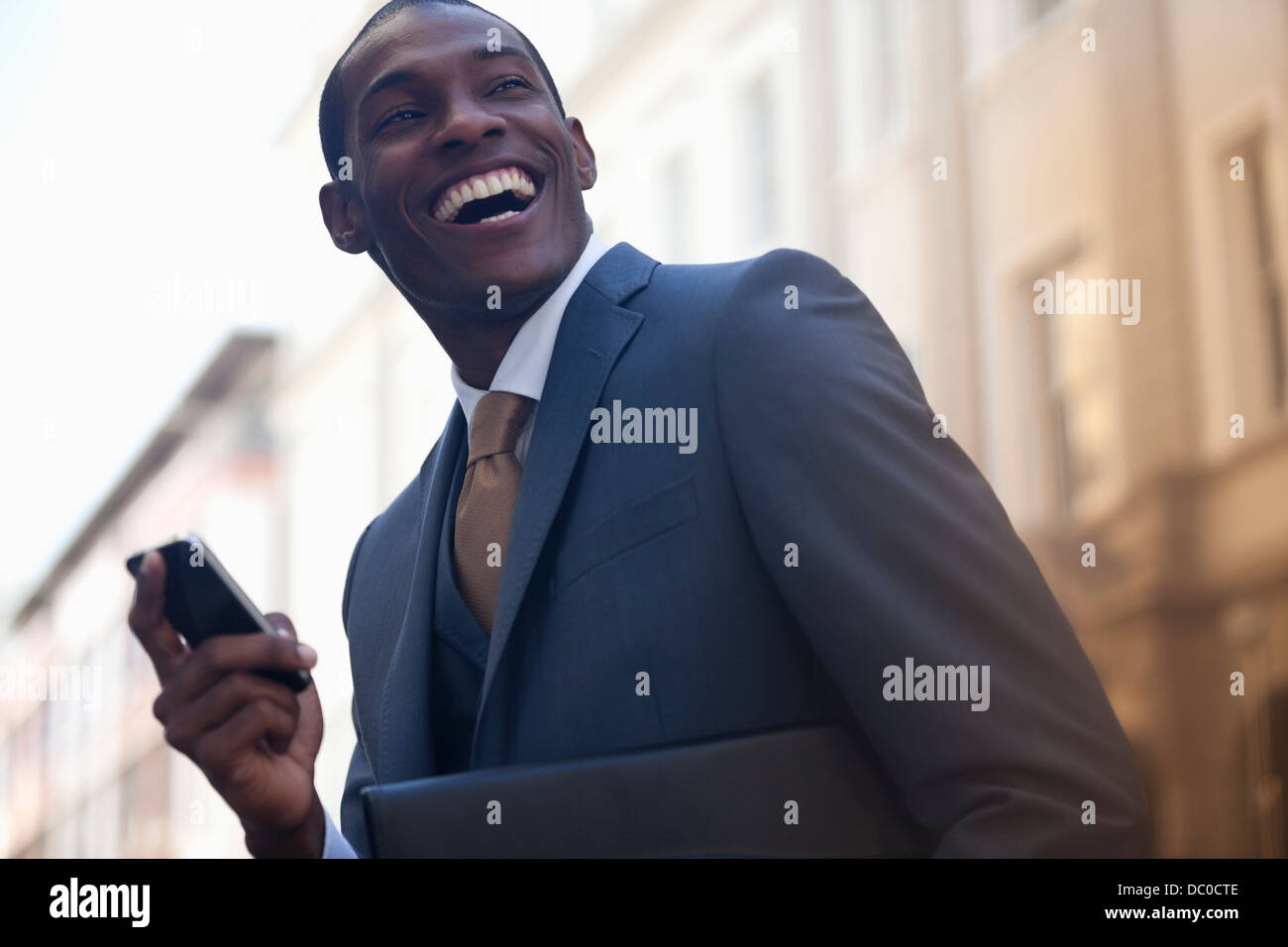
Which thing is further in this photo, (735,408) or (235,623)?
(735,408)

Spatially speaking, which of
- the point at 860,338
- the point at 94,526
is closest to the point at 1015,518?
the point at 860,338

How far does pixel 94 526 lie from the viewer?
23859 millimetres

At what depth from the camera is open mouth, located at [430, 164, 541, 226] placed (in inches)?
76.0

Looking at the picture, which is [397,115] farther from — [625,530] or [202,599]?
[202,599]

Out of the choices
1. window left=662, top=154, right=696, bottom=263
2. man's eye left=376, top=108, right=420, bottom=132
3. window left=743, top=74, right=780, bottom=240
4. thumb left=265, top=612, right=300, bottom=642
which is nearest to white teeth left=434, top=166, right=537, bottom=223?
man's eye left=376, top=108, right=420, bottom=132

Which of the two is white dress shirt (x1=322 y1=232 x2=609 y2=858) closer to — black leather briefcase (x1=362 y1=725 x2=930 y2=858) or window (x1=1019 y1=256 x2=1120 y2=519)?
black leather briefcase (x1=362 y1=725 x2=930 y2=858)

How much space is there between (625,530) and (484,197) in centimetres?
53

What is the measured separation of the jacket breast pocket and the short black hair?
66cm

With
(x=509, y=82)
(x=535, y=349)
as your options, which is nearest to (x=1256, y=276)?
(x=509, y=82)

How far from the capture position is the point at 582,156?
2129mm

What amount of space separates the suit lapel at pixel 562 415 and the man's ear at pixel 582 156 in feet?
0.72

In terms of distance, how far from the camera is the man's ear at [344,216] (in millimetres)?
2107

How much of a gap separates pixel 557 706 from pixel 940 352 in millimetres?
7673

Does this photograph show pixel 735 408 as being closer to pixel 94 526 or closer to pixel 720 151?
pixel 720 151
